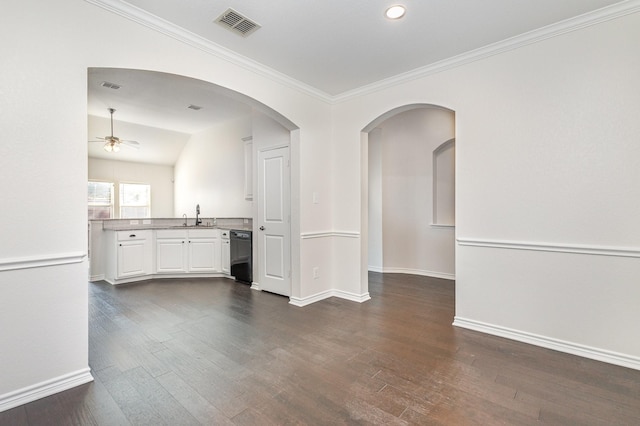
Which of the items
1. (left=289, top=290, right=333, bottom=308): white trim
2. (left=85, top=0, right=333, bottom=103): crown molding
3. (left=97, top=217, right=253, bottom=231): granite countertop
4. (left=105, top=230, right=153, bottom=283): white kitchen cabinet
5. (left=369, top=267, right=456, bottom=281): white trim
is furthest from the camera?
(left=369, top=267, right=456, bottom=281): white trim

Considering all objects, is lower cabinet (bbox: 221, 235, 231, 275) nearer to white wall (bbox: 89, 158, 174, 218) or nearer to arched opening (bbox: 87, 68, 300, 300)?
arched opening (bbox: 87, 68, 300, 300)

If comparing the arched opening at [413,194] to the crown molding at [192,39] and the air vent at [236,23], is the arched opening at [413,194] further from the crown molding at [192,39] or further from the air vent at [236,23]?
the air vent at [236,23]

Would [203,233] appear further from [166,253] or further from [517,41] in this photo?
[517,41]

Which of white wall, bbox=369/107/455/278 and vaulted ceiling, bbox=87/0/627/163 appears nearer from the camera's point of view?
vaulted ceiling, bbox=87/0/627/163

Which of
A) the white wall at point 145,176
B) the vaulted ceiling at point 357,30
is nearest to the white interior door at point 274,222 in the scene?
the vaulted ceiling at point 357,30

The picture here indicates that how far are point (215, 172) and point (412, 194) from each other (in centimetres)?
417

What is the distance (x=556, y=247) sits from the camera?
Answer: 8.73ft

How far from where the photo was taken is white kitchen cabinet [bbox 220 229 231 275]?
5.36 meters

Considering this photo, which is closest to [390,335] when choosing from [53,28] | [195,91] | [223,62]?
[223,62]

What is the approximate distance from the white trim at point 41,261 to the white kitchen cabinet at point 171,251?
10.8ft

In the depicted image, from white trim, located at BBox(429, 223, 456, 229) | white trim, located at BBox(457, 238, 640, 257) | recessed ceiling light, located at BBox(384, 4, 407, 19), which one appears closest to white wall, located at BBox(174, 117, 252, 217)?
white trim, located at BBox(429, 223, 456, 229)

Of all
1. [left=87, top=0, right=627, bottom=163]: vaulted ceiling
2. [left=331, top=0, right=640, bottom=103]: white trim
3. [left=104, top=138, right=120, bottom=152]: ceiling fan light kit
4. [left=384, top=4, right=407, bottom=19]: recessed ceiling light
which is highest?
[left=87, top=0, right=627, bottom=163]: vaulted ceiling

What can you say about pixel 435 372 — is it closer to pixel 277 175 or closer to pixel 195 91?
pixel 277 175

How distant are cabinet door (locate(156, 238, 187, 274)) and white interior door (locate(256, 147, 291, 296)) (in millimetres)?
1750
